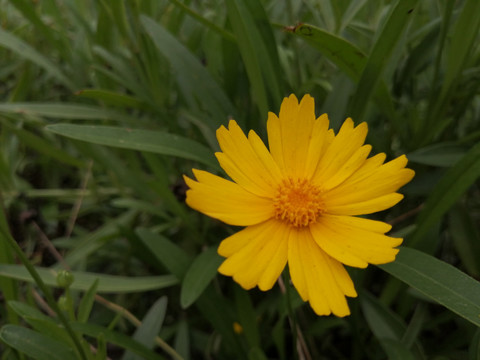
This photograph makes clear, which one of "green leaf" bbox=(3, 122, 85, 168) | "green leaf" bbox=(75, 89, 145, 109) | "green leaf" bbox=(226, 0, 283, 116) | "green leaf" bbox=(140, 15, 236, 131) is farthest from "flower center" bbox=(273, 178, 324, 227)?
"green leaf" bbox=(3, 122, 85, 168)

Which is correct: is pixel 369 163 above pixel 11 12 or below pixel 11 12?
below

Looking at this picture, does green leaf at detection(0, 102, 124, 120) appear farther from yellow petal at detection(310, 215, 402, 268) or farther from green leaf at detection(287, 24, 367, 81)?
yellow petal at detection(310, 215, 402, 268)

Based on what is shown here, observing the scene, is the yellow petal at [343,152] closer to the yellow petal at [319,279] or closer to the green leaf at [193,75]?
the yellow petal at [319,279]

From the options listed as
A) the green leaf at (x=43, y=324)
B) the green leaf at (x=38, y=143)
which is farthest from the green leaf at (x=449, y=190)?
the green leaf at (x=38, y=143)

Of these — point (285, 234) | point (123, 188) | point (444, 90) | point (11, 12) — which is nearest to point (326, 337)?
point (285, 234)

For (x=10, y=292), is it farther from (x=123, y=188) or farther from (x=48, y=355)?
(x=123, y=188)

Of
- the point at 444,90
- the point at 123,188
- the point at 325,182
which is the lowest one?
the point at 325,182

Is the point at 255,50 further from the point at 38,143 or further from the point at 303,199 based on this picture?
the point at 38,143

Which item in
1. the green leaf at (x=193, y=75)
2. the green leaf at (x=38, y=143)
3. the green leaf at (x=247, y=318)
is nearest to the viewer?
the green leaf at (x=247, y=318)
